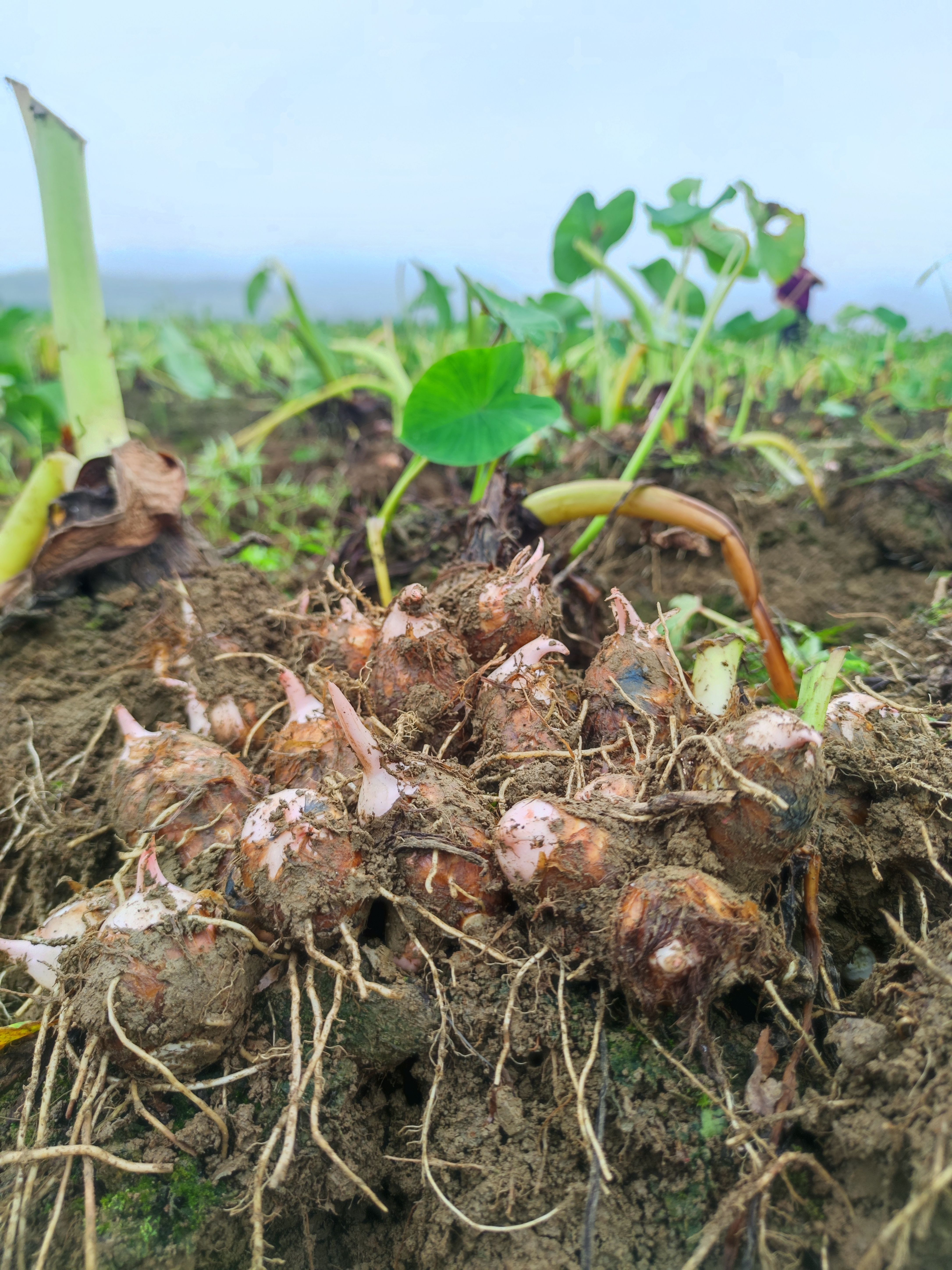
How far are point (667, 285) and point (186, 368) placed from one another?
7.57 feet

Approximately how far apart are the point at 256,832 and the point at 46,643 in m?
0.90

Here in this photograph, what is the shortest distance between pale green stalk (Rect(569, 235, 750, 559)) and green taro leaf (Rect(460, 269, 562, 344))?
34 centimetres

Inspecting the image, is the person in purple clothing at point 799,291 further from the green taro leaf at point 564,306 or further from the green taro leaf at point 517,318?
the green taro leaf at point 517,318

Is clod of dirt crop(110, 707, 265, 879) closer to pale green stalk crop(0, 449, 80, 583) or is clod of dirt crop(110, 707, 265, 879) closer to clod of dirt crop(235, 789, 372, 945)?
clod of dirt crop(235, 789, 372, 945)

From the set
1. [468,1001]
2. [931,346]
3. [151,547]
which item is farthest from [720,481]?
[931,346]

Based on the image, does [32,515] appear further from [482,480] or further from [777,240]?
[777,240]

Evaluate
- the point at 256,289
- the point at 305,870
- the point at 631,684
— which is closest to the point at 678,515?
the point at 631,684

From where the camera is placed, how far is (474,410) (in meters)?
1.52

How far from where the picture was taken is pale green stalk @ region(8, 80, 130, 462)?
5.03ft

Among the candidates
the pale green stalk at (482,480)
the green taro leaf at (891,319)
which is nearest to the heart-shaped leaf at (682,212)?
the pale green stalk at (482,480)

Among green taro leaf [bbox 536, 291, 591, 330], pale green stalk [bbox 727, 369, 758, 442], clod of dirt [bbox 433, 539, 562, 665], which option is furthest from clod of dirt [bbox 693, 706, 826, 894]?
green taro leaf [bbox 536, 291, 591, 330]

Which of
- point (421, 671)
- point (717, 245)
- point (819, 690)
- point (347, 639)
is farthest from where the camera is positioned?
point (717, 245)

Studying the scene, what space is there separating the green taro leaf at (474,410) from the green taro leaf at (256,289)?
2274 mm

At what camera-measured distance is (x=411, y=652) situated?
3.84 ft
